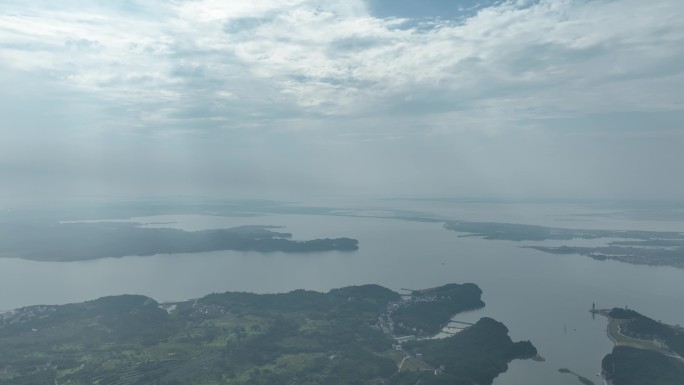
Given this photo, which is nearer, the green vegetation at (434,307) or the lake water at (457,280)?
the lake water at (457,280)

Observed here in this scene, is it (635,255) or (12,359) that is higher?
(635,255)

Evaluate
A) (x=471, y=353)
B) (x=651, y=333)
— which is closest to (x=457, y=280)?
(x=651, y=333)

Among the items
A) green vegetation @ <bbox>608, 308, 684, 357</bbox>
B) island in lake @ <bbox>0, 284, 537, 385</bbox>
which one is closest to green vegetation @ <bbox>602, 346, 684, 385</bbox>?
green vegetation @ <bbox>608, 308, 684, 357</bbox>

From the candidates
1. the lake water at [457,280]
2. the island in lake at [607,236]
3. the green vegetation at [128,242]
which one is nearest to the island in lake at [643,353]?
the lake water at [457,280]

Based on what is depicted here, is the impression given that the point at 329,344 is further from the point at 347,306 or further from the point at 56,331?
the point at 56,331

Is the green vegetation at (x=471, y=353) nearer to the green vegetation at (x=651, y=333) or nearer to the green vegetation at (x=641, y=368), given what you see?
the green vegetation at (x=641, y=368)

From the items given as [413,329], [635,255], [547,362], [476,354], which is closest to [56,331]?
[413,329]
